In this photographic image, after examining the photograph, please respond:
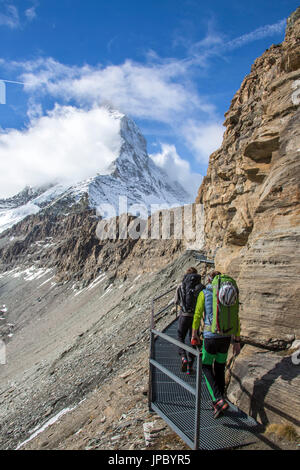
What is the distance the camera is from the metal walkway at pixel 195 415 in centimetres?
399

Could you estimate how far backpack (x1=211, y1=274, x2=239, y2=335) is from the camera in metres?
4.75

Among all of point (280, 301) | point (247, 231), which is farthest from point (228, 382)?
point (247, 231)

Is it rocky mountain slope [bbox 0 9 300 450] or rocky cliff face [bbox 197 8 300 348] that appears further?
rocky cliff face [bbox 197 8 300 348]

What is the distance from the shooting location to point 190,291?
6.60 meters

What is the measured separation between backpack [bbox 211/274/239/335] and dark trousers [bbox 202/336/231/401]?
8.0 inches

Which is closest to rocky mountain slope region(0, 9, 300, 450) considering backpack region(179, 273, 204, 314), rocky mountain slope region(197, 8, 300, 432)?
rocky mountain slope region(197, 8, 300, 432)

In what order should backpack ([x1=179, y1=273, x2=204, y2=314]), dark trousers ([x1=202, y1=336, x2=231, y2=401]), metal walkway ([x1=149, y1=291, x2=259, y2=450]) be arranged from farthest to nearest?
backpack ([x1=179, y1=273, x2=204, y2=314])
dark trousers ([x1=202, y1=336, x2=231, y2=401])
metal walkway ([x1=149, y1=291, x2=259, y2=450])

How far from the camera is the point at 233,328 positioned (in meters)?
4.82

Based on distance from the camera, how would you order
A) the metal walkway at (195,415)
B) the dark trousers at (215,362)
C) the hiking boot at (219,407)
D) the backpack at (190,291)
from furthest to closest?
the backpack at (190,291) < the dark trousers at (215,362) < the hiking boot at (219,407) < the metal walkway at (195,415)

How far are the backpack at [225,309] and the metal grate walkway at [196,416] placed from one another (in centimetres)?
77

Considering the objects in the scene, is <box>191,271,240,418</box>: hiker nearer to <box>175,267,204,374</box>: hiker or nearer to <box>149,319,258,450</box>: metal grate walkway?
<box>149,319,258,450</box>: metal grate walkway

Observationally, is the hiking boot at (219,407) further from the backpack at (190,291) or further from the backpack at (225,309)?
the backpack at (190,291)

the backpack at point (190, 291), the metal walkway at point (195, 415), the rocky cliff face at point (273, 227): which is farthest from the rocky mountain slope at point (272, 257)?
the backpack at point (190, 291)
